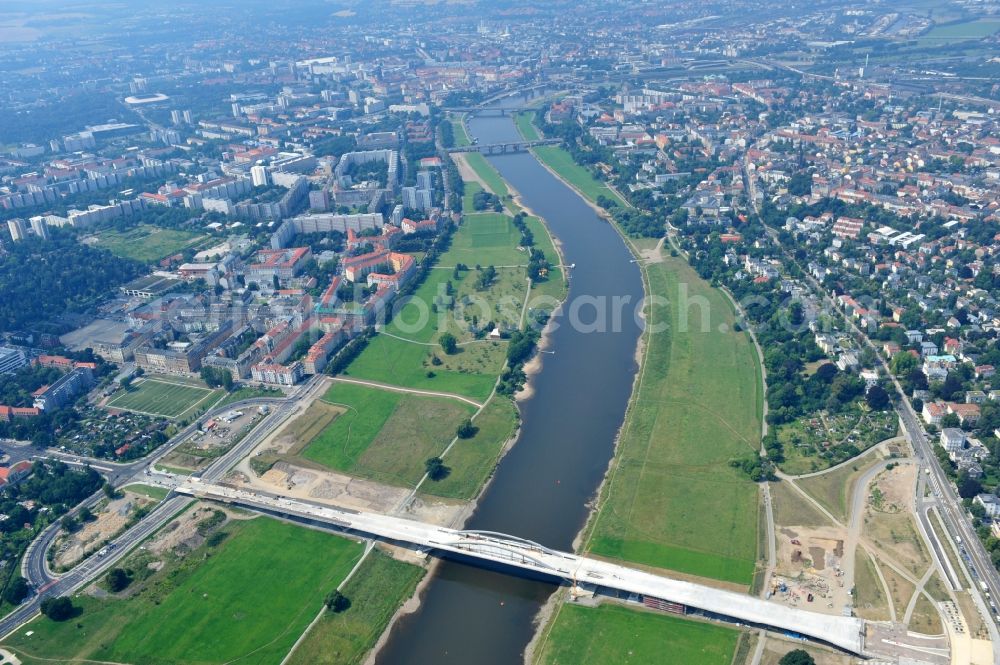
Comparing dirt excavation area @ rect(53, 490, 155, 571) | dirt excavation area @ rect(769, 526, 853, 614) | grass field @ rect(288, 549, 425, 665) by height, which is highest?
dirt excavation area @ rect(769, 526, 853, 614)

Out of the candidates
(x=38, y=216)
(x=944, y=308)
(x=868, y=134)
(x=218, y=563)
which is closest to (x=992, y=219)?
(x=944, y=308)

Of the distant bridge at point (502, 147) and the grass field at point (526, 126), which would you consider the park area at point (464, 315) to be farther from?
the grass field at point (526, 126)

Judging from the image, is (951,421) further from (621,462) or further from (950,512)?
(621,462)

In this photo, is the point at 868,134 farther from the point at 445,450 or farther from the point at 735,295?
the point at 445,450

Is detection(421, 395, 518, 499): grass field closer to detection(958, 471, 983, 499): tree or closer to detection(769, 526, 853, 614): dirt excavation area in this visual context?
detection(769, 526, 853, 614): dirt excavation area

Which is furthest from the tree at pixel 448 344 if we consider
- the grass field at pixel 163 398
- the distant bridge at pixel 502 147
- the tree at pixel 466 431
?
the distant bridge at pixel 502 147

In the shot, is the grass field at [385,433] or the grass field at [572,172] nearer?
the grass field at [385,433]

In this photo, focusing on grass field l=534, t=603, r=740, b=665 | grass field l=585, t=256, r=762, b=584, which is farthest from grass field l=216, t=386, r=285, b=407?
grass field l=534, t=603, r=740, b=665
